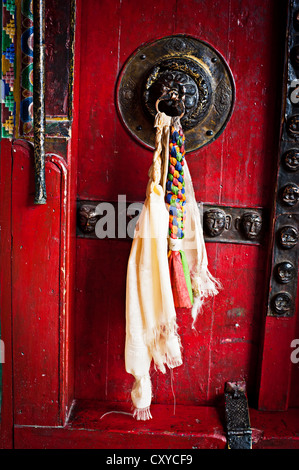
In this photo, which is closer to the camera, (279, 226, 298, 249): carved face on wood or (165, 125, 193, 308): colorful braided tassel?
(165, 125, 193, 308): colorful braided tassel

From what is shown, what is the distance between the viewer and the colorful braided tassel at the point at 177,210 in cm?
125

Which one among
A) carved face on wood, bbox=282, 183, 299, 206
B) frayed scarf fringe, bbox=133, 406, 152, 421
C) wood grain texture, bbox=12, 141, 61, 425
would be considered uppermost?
carved face on wood, bbox=282, 183, 299, 206

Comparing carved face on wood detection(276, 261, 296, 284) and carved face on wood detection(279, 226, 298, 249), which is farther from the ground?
carved face on wood detection(279, 226, 298, 249)

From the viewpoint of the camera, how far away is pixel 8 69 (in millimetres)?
1272

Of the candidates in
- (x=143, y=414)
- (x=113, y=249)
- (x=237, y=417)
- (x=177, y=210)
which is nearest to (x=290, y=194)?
(x=177, y=210)

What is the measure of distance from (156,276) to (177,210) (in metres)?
0.23

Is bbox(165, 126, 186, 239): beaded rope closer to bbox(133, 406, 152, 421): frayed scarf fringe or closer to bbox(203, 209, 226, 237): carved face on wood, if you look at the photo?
bbox(203, 209, 226, 237): carved face on wood

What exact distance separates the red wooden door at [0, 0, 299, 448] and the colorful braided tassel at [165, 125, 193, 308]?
20cm

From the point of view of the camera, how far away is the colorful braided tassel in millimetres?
1249

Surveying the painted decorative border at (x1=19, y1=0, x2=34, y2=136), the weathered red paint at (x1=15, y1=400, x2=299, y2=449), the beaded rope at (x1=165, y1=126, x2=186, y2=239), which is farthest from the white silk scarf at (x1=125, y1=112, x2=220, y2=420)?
the painted decorative border at (x1=19, y1=0, x2=34, y2=136)

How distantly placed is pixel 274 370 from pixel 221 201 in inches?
26.6

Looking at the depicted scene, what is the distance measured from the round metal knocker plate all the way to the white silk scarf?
0.16 m

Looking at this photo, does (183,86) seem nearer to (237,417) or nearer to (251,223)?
(251,223)
